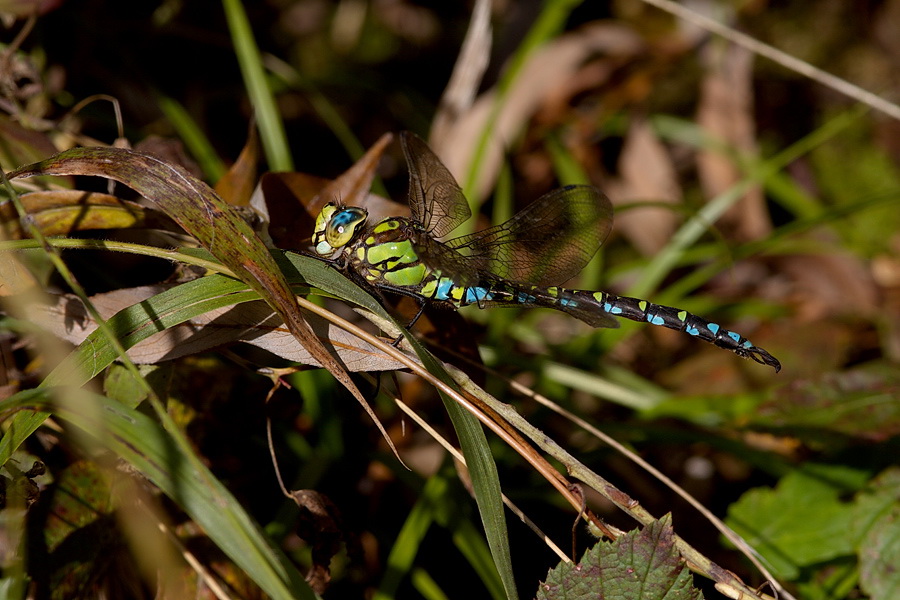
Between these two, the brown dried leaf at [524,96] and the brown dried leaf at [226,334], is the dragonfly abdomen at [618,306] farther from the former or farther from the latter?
the brown dried leaf at [524,96]

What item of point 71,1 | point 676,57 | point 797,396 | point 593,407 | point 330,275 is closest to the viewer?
point 330,275

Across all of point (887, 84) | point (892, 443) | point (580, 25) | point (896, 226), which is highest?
point (887, 84)

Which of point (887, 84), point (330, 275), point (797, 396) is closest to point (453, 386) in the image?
point (330, 275)

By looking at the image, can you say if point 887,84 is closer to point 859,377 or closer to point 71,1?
point 859,377

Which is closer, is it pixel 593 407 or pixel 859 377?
pixel 859 377

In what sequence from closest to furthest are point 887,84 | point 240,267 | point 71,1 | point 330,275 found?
point 240,267
point 330,275
point 71,1
point 887,84

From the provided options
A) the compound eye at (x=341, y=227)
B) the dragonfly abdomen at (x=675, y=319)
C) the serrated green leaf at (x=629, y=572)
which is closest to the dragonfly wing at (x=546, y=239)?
the dragonfly abdomen at (x=675, y=319)

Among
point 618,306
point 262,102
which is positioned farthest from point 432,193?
point 262,102
